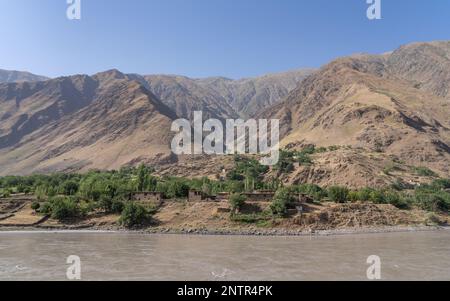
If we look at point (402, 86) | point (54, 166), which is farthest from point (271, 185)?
point (402, 86)

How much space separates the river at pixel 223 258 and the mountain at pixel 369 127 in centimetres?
5467

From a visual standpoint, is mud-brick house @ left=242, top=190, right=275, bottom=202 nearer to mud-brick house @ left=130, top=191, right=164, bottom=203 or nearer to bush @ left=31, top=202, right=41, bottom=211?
mud-brick house @ left=130, top=191, right=164, bottom=203

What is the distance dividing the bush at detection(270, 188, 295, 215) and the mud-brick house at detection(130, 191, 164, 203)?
63.1ft

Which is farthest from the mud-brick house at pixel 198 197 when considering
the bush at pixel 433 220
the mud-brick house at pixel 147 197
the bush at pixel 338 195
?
the bush at pixel 433 220

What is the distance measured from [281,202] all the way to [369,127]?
285ft

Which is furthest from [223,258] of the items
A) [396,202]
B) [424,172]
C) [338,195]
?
[424,172]

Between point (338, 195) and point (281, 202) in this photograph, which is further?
point (338, 195)

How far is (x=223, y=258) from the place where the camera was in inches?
1357

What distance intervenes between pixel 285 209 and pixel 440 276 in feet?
111

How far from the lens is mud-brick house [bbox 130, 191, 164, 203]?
2717 inches

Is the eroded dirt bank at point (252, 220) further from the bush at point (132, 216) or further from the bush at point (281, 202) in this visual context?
the bush at point (281, 202)

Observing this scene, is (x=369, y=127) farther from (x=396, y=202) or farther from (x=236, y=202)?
(x=236, y=202)

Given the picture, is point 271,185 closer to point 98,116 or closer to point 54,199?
point 54,199

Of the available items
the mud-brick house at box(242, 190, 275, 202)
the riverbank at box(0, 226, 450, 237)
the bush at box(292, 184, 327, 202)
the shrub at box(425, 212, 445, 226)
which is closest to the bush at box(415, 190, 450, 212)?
the shrub at box(425, 212, 445, 226)
